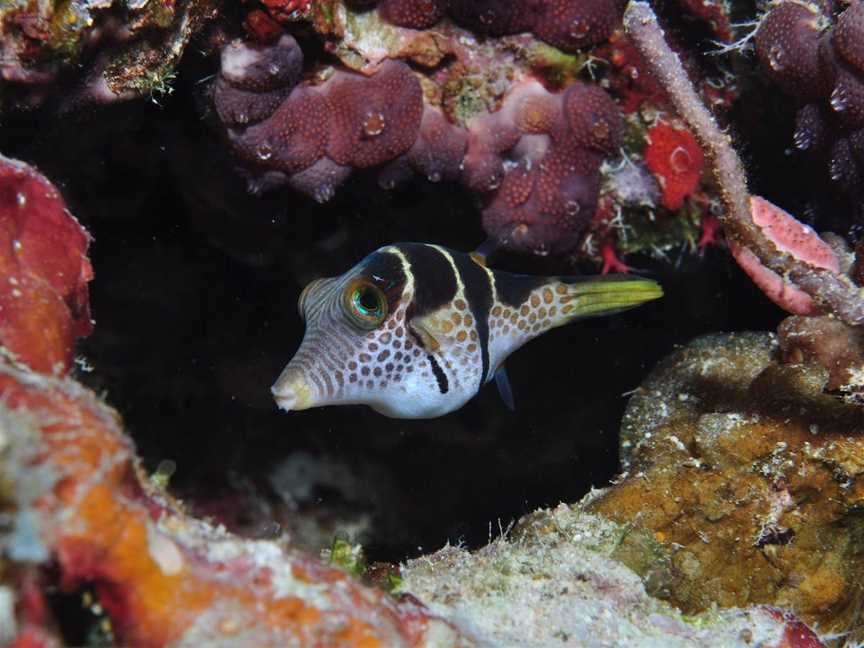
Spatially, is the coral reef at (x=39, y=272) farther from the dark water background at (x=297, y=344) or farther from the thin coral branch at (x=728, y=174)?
the thin coral branch at (x=728, y=174)

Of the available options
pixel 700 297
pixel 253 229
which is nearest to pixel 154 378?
pixel 253 229

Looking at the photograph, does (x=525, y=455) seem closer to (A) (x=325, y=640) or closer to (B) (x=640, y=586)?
(B) (x=640, y=586)

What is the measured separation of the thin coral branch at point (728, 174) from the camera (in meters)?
2.87

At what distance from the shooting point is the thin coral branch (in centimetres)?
287

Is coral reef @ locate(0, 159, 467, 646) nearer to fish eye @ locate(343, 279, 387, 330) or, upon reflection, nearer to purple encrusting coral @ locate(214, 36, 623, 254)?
fish eye @ locate(343, 279, 387, 330)

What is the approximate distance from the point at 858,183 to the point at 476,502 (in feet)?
11.1

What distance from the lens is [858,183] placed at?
3428mm

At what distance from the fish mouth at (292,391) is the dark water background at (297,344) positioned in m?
1.60

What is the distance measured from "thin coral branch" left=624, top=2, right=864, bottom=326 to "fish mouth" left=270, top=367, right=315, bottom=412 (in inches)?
75.9

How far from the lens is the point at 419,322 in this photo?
3.28 meters

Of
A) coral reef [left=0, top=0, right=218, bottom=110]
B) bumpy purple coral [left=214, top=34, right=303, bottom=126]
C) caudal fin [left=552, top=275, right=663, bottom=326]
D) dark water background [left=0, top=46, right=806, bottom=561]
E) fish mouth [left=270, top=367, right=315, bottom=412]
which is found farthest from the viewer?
dark water background [left=0, top=46, right=806, bottom=561]

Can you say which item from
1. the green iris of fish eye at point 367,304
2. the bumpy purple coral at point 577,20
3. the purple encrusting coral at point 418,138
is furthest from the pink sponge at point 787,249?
the green iris of fish eye at point 367,304

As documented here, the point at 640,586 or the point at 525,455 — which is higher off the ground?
the point at 640,586

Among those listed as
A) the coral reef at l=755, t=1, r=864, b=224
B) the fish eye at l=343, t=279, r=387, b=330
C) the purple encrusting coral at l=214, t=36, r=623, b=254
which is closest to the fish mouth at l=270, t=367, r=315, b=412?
the fish eye at l=343, t=279, r=387, b=330
